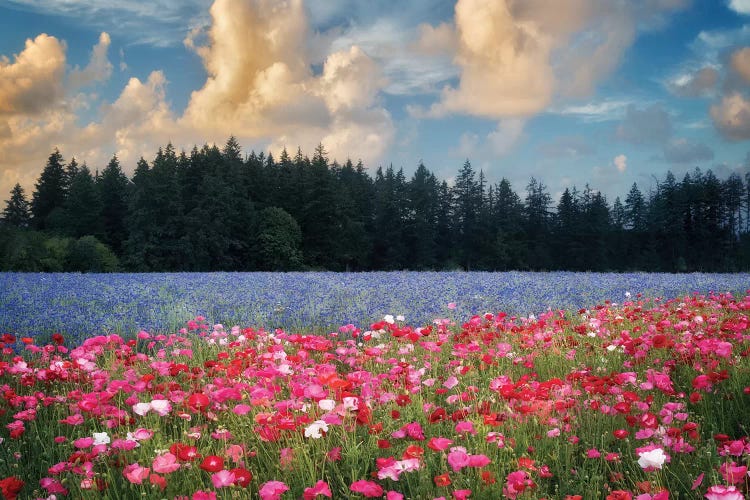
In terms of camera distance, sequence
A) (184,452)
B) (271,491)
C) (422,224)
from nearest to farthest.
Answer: (271,491) < (184,452) < (422,224)

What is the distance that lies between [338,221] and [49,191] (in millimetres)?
31477

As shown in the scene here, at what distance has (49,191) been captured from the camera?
180 feet

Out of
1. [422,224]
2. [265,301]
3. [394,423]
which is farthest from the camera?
[422,224]

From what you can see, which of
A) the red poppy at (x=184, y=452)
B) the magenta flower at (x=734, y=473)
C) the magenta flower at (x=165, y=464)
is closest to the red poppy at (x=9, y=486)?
the magenta flower at (x=165, y=464)

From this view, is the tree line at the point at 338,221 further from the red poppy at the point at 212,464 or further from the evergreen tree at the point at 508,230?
the red poppy at the point at 212,464

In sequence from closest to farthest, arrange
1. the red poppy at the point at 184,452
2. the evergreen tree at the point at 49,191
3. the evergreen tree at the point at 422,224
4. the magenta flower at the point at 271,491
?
1. the magenta flower at the point at 271,491
2. the red poppy at the point at 184,452
3. the evergreen tree at the point at 422,224
4. the evergreen tree at the point at 49,191

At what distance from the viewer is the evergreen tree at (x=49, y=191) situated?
5459 cm

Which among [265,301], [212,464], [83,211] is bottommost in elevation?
[212,464]

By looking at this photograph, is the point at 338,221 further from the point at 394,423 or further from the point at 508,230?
the point at 394,423

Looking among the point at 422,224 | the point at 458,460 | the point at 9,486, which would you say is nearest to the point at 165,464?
the point at 9,486

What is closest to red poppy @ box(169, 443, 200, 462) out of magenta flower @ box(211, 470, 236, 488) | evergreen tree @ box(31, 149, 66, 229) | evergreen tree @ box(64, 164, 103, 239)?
magenta flower @ box(211, 470, 236, 488)

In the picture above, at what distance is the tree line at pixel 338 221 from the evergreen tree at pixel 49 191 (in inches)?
5.0

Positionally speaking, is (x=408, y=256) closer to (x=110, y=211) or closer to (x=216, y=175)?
(x=216, y=175)

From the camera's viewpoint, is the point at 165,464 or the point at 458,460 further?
the point at 165,464
